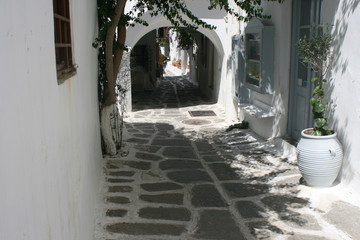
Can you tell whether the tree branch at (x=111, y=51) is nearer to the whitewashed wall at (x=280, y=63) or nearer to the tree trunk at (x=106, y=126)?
the tree trunk at (x=106, y=126)

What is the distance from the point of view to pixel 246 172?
6.41 m

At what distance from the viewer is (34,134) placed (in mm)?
1897

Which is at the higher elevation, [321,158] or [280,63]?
[280,63]

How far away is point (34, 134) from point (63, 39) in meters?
1.71

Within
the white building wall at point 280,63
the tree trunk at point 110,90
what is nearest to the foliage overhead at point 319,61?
the white building wall at point 280,63

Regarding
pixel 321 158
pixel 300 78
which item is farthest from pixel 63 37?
pixel 300 78

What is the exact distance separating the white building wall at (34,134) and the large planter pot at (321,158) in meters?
3.20

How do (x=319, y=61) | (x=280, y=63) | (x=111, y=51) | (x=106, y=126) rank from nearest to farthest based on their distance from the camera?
(x=319, y=61) → (x=111, y=51) → (x=106, y=126) → (x=280, y=63)

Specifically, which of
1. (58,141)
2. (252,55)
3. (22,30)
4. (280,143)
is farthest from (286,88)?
(22,30)

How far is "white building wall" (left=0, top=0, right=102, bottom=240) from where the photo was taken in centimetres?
152

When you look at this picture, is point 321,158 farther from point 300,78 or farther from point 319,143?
point 300,78

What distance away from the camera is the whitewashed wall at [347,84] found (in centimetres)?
495

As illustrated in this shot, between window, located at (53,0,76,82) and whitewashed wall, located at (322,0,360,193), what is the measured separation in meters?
3.49

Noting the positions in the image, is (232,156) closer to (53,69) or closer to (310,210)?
(310,210)
